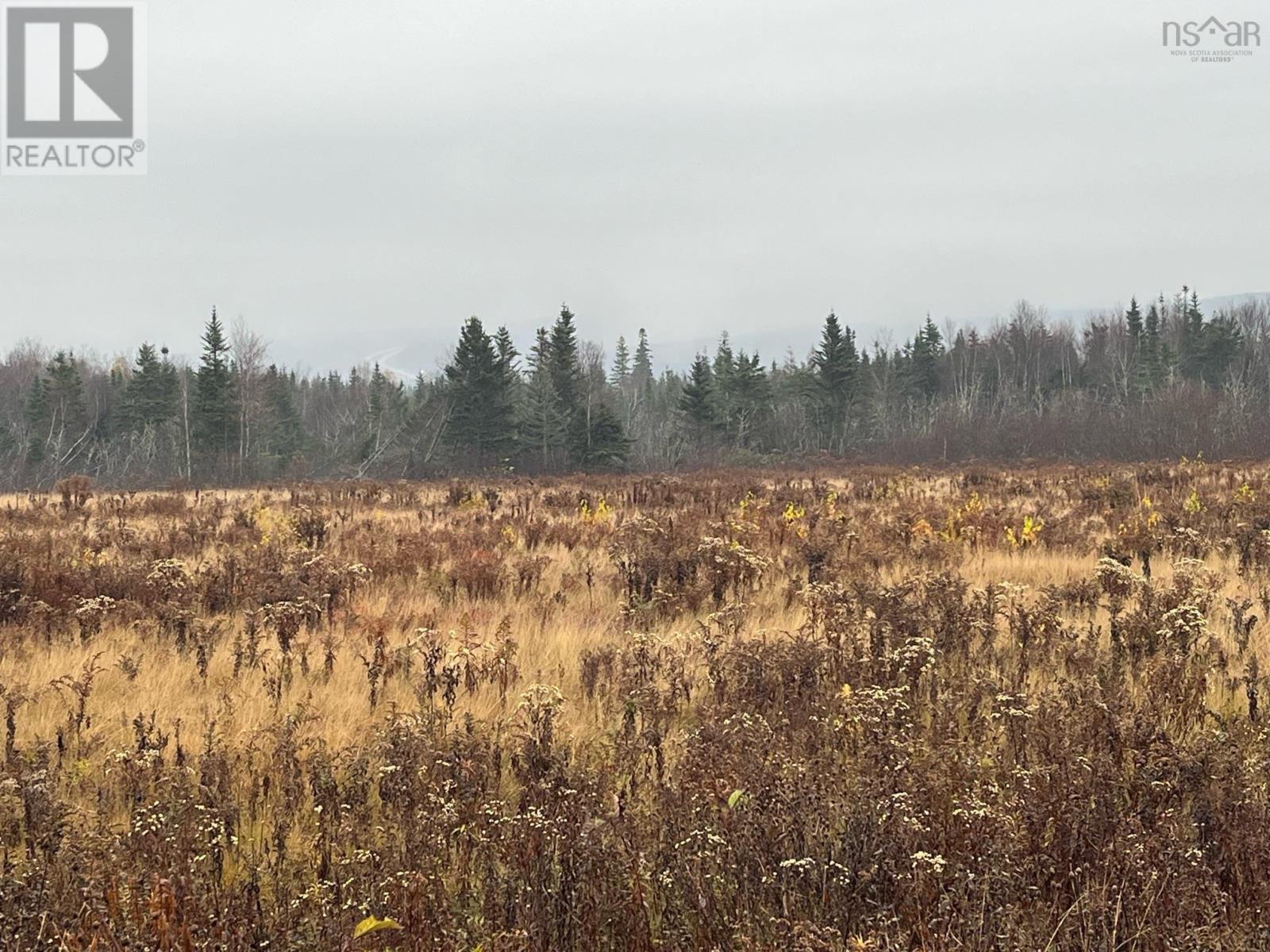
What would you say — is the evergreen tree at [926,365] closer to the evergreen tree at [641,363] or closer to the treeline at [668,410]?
the treeline at [668,410]

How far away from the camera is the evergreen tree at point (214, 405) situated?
151 ft

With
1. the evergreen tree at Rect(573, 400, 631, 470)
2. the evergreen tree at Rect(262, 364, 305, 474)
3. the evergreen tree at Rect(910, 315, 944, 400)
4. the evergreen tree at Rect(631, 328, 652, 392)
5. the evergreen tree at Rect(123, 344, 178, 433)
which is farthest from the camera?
the evergreen tree at Rect(631, 328, 652, 392)

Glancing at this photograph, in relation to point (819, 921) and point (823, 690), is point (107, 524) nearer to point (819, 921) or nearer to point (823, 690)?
point (823, 690)

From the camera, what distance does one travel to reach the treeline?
4281 centimetres

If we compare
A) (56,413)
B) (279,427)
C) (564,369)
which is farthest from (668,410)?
(56,413)

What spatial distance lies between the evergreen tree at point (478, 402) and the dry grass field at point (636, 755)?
35.0 metres

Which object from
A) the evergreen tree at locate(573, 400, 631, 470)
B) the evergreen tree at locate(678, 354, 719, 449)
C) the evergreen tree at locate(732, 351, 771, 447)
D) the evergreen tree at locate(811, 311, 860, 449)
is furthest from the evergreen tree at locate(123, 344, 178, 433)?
the evergreen tree at locate(811, 311, 860, 449)

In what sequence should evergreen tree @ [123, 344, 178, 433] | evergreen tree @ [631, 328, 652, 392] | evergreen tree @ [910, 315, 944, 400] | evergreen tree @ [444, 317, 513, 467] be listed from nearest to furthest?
evergreen tree @ [444, 317, 513, 467] → evergreen tree @ [123, 344, 178, 433] → evergreen tree @ [910, 315, 944, 400] → evergreen tree @ [631, 328, 652, 392]

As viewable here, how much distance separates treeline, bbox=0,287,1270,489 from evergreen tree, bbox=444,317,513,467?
0.10 meters

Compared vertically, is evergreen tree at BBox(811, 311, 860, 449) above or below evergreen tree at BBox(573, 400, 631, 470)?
above

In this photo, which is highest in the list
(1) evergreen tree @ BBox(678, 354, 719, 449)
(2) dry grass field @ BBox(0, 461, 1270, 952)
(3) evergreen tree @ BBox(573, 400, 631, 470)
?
(1) evergreen tree @ BBox(678, 354, 719, 449)

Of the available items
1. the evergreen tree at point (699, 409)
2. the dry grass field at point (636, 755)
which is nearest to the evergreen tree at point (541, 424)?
the evergreen tree at point (699, 409)

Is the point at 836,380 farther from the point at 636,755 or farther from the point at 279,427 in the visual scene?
the point at 636,755

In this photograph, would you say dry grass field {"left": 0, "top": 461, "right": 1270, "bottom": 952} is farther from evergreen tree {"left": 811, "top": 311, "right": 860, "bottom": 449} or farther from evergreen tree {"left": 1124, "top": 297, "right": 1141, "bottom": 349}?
evergreen tree {"left": 1124, "top": 297, "right": 1141, "bottom": 349}
